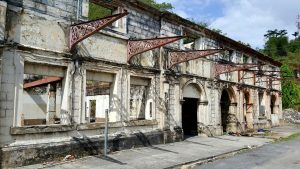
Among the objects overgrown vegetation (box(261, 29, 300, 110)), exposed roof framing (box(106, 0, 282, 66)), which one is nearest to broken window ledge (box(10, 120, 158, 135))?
exposed roof framing (box(106, 0, 282, 66))

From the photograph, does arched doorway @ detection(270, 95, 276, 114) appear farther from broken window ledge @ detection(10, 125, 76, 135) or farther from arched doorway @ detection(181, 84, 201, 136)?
broken window ledge @ detection(10, 125, 76, 135)

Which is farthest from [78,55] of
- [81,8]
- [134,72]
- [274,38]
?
[274,38]

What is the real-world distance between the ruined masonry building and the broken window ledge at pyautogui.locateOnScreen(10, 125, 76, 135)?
0.03m

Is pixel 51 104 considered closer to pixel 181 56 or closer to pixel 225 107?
pixel 181 56

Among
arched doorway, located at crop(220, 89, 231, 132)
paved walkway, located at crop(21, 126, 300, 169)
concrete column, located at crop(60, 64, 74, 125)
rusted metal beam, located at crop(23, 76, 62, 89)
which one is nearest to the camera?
paved walkway, located at crop(21, 126, 300, 169)

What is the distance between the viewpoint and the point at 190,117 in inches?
718

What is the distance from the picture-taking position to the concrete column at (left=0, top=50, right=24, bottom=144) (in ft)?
27.4

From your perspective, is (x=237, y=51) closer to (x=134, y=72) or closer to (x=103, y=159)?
(x=134, y=72)

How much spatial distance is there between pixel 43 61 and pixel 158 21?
634 centimetres

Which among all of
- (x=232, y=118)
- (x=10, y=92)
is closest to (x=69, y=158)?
(x=10, y=92)

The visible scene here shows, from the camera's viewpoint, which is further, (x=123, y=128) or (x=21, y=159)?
(x=123, y=128)

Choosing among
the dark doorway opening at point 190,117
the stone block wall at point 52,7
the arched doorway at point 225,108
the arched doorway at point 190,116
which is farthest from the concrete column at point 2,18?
the arched doorway at point 225,108

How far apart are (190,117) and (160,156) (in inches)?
314

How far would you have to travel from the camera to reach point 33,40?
29.9ft
